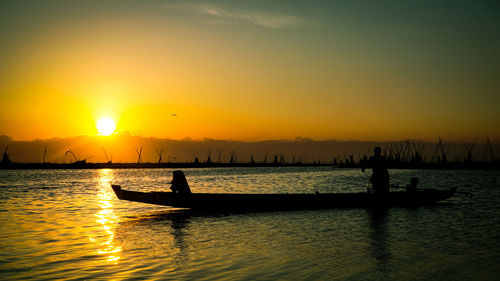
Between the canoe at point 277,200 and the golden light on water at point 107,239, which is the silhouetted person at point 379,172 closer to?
the canoe at point 277,200

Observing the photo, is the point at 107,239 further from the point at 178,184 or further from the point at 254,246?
the point at 178,184

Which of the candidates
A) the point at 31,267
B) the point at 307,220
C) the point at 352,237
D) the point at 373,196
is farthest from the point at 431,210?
the point at 31,267

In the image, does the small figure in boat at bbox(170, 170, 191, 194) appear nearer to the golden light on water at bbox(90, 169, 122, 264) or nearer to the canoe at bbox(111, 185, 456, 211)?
the canoe at bbox(111, 185, 456, 211)

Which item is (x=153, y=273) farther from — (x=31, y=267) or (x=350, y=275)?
(x=350, y=275)

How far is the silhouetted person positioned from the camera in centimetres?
2120

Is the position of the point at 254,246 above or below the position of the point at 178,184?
below

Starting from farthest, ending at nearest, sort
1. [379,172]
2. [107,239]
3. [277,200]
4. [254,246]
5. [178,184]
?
[277,200] → [379,172] → [178,184] → [107,239] → [254,246]

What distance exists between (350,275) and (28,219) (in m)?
16.4

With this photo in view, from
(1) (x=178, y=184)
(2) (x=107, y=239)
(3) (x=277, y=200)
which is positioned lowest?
(2) (x=107, y=239)

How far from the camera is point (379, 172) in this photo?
21.8m

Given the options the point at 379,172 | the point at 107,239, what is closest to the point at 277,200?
the point at 379,172

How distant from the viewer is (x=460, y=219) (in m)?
18.8

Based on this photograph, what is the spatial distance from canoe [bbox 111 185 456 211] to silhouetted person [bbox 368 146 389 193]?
447 mm

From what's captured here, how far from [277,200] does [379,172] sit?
5582 millimetres
